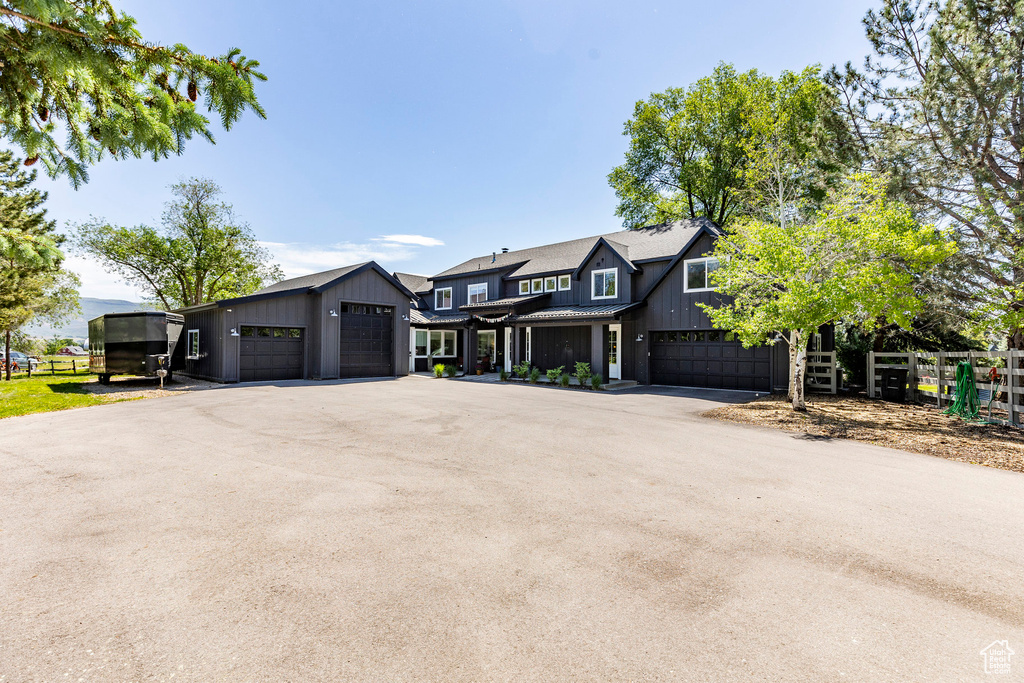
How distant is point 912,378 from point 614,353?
9742 mm

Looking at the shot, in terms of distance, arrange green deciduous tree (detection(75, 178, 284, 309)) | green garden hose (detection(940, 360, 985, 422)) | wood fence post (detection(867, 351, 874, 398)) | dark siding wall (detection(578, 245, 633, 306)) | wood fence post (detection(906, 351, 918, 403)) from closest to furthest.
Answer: green garden hose (detection(940, 360, 985, 422)) → wood fence post (detection(906, 351, 918, 403)) → wood fence post (detection(867, 351, 874, 398)) → dark siding wall (detection(578, 245, 633, 306)) → green deciduous tree (detection(75, 178, 284, 309))

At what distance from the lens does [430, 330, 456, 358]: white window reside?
2522cm

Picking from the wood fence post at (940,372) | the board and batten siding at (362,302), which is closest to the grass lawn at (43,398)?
the board and batten siding at (362,302)

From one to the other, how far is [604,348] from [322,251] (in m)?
50.6

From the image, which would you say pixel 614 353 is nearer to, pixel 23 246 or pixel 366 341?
pixel 366 341

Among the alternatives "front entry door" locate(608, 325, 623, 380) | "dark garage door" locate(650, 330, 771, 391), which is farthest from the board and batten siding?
"dark garage door" locate(650, 330, 771, 391)

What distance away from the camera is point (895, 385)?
1343cm

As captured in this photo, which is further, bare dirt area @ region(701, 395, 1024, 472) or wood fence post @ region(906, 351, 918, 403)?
wood fence post @ region(906, 351, 918, 403)

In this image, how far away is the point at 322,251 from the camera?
58.1 m

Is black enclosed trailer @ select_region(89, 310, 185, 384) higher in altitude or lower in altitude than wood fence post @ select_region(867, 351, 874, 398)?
higher

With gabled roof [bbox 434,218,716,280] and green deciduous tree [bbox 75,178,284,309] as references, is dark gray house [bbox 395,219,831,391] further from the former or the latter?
green deciduous tree [bbox 75,178,284,309]

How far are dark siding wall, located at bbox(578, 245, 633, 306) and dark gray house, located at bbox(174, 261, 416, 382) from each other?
872cm
